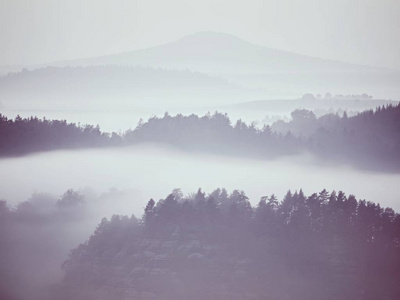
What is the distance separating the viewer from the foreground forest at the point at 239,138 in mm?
135250

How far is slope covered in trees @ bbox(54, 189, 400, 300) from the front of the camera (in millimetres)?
90500

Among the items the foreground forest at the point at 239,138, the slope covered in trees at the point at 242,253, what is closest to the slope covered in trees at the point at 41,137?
the foreground forest at the point at 239,138

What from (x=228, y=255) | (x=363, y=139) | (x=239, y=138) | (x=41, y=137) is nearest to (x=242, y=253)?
(x=228, y=255)

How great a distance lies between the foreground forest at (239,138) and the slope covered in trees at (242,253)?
37135 millimetres

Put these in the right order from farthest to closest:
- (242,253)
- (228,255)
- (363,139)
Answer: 1. (363,139)
2. (242,253)
3. (228,255)

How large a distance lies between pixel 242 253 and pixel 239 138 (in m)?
56.4

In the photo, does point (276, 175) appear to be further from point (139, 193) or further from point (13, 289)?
point (13, 289)

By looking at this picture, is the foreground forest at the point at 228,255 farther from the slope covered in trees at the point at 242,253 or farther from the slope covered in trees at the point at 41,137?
the slope covered in trees at the point at 41,137

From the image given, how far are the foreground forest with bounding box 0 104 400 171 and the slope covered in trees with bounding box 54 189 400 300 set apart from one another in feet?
122

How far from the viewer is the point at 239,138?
490 ft

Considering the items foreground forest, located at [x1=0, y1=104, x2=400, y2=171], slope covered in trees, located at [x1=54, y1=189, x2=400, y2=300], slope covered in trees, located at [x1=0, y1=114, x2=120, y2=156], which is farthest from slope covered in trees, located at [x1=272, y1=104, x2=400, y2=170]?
slope covered in trees, located at [x1=54, y1=189, x2=400, y2=300]

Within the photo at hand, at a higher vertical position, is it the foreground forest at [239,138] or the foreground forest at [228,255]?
the foreground forest at [239,138]

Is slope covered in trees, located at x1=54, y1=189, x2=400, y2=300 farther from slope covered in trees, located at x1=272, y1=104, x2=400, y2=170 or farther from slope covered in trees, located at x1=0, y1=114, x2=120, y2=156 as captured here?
slope covered in trees, located at x1=0, y1=114, x2=120, y2=156

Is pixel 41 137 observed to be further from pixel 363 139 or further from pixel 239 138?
Result: pixel 363 139
